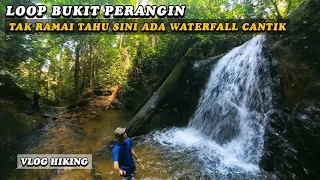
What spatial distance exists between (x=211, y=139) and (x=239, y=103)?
1.64 metres

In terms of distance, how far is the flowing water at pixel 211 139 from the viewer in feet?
17.0

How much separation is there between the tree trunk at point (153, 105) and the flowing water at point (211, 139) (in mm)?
428

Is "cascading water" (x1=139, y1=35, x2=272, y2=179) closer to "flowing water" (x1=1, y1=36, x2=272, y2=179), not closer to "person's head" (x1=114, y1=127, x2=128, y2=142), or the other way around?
"flowing water" (x1=1, y1=36, x2=272, y2=179)

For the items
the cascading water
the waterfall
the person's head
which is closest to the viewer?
the person's head

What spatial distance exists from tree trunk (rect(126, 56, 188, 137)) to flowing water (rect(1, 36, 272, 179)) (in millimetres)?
428

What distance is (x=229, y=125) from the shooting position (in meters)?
6.99

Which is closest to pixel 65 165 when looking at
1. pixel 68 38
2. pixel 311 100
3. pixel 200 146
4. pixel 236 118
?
pixel 200 146

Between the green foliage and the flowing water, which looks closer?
the flowing water

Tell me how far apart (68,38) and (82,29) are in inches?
470

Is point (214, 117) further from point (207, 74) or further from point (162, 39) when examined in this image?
point (162, 39)

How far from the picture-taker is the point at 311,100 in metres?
4.77

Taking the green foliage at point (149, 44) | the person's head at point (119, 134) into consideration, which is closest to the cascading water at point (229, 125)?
the person's head at point (119, 134)

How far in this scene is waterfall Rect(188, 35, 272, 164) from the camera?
19.4 ft

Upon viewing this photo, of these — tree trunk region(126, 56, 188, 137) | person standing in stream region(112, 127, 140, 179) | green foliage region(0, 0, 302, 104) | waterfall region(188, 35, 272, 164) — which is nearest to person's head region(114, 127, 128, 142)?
person standing in stream region(112, 127, 140, 179)
